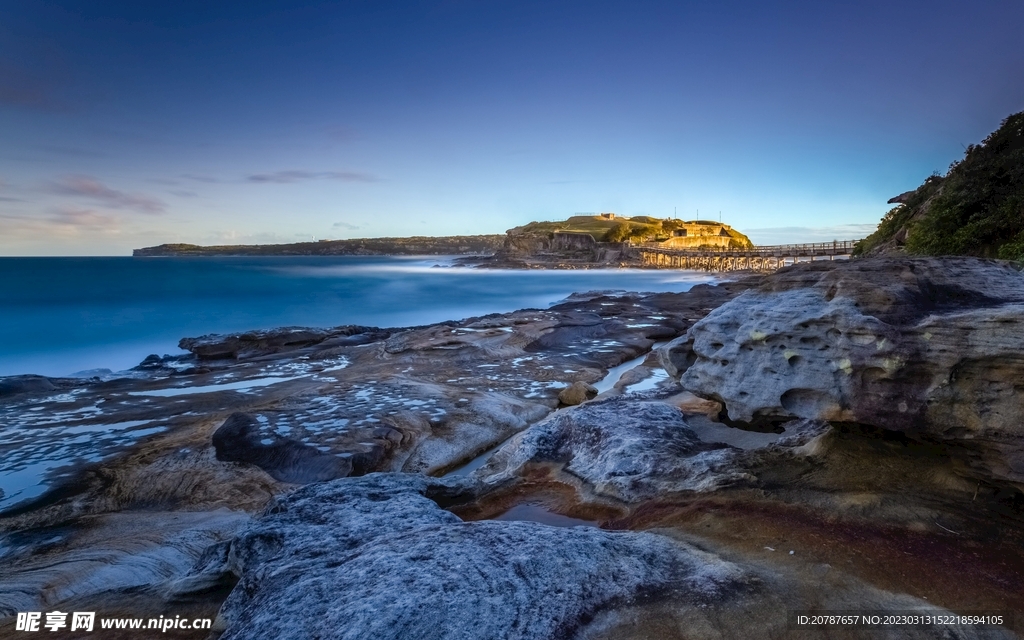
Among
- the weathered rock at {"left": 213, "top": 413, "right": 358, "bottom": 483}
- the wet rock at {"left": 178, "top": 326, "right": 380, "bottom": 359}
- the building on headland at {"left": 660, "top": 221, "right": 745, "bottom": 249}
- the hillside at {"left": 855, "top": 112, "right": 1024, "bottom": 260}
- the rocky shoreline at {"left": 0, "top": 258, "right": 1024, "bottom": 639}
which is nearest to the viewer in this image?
the rocky shoreline at {"left": 0, "top": 258, "right": 1024, "bottom": 639}

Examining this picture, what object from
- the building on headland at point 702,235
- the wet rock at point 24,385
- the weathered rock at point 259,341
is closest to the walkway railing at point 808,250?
the building on headland at point 702,235

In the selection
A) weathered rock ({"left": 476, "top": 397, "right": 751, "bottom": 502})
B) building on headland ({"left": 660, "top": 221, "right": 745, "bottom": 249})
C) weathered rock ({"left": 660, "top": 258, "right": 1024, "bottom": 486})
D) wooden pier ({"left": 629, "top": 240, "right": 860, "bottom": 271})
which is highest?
building on headland ({"left": 660, "top": 221, "right": 745, "bottom": 249})

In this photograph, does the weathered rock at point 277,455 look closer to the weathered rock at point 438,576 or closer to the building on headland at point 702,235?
the weathered rock at point 438,576

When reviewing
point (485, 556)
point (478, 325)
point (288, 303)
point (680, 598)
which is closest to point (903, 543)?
point (680, 598)

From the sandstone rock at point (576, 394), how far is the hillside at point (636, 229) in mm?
83248

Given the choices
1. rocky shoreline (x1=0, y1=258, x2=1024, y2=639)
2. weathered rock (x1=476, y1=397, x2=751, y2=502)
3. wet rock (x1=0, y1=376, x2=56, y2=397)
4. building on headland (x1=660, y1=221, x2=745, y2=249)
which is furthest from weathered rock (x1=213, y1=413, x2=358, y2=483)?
building on headland (x1=660, y1=221, x2=745, y2=249)

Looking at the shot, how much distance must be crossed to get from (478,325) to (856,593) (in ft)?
54.4

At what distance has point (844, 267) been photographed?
5.83m

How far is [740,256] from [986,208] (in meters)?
52.3

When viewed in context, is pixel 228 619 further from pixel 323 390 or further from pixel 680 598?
pixel 323 390

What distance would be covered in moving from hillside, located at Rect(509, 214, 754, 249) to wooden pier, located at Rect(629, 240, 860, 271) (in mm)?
15442

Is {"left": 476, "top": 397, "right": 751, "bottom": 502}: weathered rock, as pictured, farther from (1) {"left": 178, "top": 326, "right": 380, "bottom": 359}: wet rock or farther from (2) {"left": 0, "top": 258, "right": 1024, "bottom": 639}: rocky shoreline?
(1) {"left": 178, "top": 326, "right": 380, "bottom": 359}: wet rock

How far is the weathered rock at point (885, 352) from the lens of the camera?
4211mm

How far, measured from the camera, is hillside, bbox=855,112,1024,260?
10.4 m
